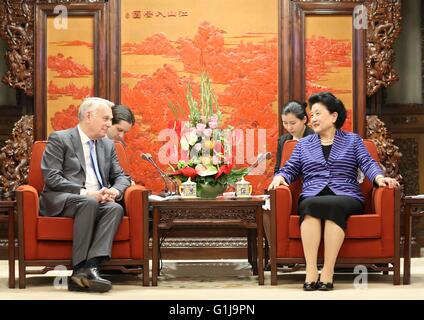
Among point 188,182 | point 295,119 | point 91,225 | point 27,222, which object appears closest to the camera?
point 91,225

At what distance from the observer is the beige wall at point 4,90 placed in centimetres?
718

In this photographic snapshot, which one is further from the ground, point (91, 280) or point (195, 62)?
point (195, 62)

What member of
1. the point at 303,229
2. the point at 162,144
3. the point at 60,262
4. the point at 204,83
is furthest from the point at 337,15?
the point at 60,262

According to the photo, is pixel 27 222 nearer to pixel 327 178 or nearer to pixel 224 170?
pixel 224 170

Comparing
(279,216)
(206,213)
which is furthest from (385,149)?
(206,213)

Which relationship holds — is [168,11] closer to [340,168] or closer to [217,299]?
[340,168]

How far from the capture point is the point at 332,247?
452cm

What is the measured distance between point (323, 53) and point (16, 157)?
2633 mm

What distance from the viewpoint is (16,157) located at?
6621 mm

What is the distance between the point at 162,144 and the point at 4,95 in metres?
1.55

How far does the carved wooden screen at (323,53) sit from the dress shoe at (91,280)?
2.79 m

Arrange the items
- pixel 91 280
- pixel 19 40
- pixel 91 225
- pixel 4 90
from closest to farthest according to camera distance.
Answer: pixel 91 280
pixel 91 225
pixel 19 40
pixel 4 90

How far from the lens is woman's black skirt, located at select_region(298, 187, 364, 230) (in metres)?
4.52

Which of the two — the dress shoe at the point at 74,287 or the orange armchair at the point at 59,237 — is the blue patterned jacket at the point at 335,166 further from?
the dress shoe at the point at 74,287
